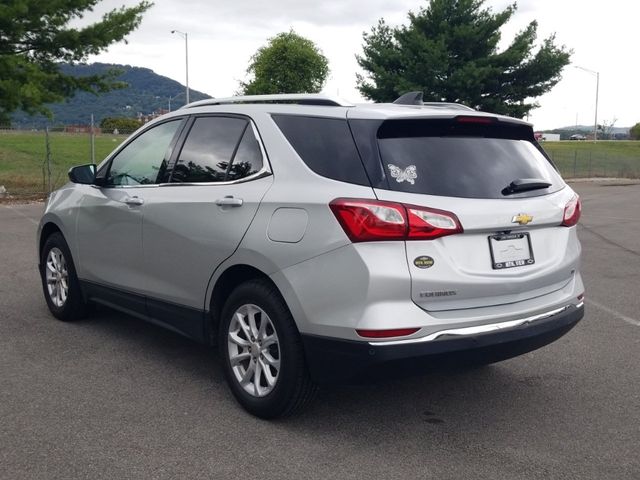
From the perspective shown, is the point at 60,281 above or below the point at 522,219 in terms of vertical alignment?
below

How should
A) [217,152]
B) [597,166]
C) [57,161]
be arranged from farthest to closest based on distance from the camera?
[597,166], [57,161], [217,152]

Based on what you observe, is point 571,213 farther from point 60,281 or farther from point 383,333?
point 60,281

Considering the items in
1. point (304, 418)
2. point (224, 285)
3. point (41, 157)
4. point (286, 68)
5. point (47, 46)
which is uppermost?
point (286, 68)

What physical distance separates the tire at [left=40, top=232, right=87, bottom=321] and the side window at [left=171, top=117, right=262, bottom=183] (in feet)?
5.64

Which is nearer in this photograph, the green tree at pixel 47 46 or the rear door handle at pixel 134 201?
the rear door handle at pixel 134 201

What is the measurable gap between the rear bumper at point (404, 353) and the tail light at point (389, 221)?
0.49 metres

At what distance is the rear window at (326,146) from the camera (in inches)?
144

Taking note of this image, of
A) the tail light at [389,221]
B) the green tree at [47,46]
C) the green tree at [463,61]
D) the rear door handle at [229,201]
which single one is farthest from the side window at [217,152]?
the green tree at [463,61]

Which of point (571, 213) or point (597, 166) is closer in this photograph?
point (571, 213)

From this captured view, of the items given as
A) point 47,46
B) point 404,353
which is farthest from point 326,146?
point 47,46

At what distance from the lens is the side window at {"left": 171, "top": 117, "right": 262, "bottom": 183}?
425cm

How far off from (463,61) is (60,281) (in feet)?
112

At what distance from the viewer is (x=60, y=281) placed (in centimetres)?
613

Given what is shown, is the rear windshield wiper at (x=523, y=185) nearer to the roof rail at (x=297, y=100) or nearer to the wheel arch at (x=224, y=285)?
the roof rail at (x=297, y=100)
